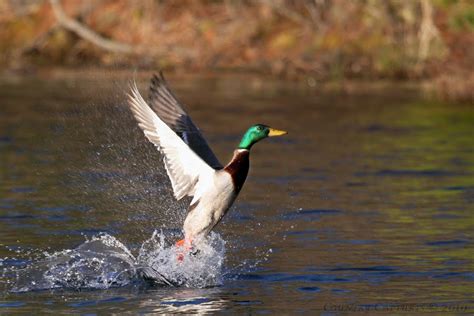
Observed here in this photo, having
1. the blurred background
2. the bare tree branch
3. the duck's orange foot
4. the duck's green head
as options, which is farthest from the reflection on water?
the bare tree branch

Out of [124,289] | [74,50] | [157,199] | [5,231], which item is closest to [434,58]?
[74,50]

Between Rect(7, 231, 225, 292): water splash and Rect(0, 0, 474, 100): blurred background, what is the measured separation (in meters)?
14.0

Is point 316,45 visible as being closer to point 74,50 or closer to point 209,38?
point 209,38

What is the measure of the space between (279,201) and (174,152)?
3622mm

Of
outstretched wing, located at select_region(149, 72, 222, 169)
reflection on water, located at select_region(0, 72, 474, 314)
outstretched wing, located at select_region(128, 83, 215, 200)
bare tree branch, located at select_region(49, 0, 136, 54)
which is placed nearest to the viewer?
reflection on water, located at select_region(0, 72, 474, 314)

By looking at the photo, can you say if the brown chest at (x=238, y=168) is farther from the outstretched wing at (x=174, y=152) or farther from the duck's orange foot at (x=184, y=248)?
the duck's orange foot at (x=184, y=248)

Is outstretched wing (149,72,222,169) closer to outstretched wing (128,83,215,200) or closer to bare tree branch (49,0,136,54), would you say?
outstretched wing (128,83,215,200)

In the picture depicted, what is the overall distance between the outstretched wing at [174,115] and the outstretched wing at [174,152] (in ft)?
1.61

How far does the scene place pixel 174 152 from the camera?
934cm

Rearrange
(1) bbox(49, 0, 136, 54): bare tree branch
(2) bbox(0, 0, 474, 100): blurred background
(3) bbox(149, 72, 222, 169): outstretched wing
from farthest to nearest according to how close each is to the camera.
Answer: (1) bbox(49, 0, 136, 54): bare tree branch → (2) bbox(0, 0, 474, 100): blurred background → (3) bbox(149, 72, 222, 169): outstretched wing

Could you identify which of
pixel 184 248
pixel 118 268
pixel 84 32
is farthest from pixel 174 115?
pixel 84 32

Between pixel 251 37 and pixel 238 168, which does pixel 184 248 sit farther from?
pixel 251 37

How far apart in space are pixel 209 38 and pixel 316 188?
14.7 metres

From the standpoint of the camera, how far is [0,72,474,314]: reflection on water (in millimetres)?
8641
